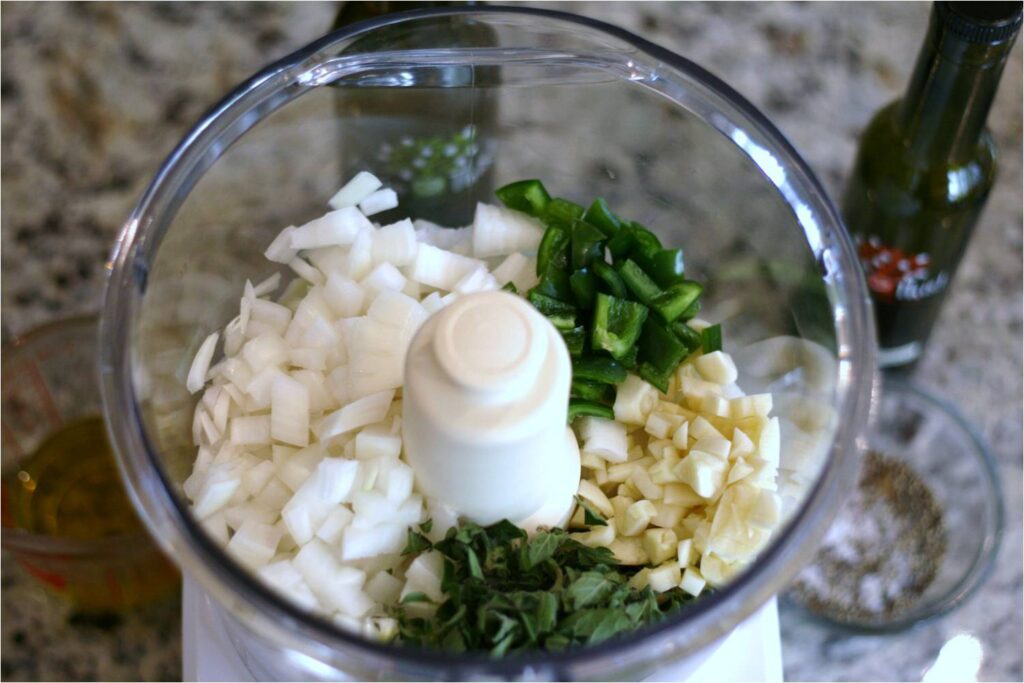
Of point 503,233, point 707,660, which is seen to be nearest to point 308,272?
point 503,233

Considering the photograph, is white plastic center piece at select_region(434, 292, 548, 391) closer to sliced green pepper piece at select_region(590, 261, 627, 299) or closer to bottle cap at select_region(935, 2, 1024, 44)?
sliced green pepper piece at select_region(590, 261, 627, 299)

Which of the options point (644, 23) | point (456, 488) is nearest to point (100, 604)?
point (456, 488)

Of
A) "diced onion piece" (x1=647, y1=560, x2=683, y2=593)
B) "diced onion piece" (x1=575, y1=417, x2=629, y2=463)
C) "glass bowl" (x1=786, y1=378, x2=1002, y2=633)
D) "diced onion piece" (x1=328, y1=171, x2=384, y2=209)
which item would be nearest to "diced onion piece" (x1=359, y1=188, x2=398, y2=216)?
"diced onion piece" (x1=328, y1=171, x2=384, y2=209)

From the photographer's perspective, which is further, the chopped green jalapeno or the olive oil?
the olive oil

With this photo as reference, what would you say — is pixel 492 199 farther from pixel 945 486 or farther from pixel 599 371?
pixel 945 486

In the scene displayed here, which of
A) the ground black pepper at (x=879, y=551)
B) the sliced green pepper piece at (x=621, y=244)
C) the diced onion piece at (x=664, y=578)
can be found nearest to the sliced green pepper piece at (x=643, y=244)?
the sliced green pepper piece at (x=621, y=244)

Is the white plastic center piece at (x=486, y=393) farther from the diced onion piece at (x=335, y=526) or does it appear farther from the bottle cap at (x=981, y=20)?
the bottle cap at (x=981, y=20)
